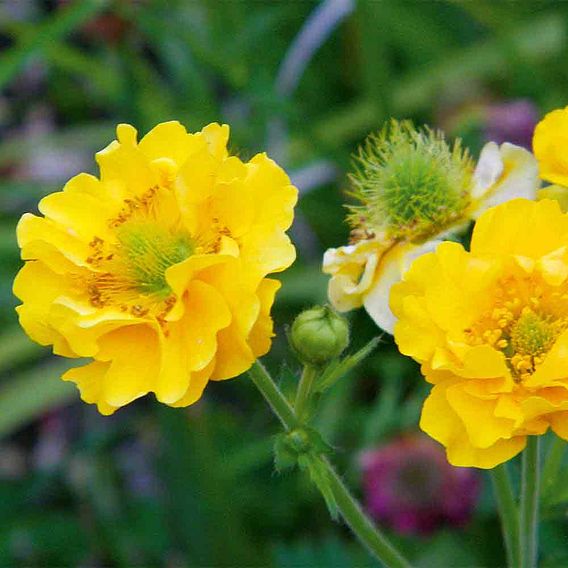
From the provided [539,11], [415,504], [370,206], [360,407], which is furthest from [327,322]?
[539,11]

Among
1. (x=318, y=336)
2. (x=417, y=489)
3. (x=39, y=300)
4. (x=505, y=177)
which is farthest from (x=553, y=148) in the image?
(x=417, y=489)

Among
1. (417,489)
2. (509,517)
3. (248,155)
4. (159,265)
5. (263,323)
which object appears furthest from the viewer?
(248,155)

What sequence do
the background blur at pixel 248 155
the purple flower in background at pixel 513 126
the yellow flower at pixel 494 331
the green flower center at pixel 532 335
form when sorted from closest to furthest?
the yellow flower at pixel 494 331 < the green flower center at pixel 532 335 < the background blur at pixel 248 155 < the purple flower in background at pixel 513 126

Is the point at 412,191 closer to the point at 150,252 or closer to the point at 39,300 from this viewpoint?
the point at 150,252

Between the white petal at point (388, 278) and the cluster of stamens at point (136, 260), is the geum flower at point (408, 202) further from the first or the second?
the cluster of stamens at point (136, 260)

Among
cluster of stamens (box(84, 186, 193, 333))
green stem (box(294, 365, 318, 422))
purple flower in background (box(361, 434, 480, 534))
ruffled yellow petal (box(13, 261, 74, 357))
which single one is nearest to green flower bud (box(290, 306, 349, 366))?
green stem (box(294, 365, 318, 422))

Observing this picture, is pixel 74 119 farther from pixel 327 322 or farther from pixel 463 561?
pixel 327 322

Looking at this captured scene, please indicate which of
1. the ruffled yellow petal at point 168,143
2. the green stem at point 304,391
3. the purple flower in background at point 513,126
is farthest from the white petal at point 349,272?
the purple flower in background at point 513,126
